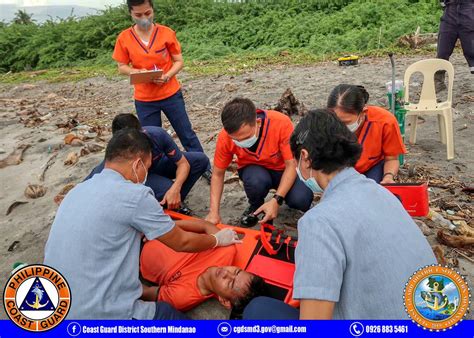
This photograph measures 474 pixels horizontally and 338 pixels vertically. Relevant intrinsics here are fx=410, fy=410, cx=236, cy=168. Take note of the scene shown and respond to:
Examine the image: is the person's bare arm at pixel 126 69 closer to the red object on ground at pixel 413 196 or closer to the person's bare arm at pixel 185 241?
the person's bare arm at pixel 185 241

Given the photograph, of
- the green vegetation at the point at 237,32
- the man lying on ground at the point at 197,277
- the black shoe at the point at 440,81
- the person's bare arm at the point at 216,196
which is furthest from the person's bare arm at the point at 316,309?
the green vegetation at the point at 237,32

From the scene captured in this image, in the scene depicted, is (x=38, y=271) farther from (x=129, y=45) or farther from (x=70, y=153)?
(x=70, y=153)

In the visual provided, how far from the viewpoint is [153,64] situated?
4.11 meters

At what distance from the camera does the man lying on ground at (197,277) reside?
2.35 m

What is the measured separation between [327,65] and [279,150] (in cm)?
653

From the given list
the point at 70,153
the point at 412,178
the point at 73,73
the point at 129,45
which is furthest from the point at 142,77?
the point at 73,73

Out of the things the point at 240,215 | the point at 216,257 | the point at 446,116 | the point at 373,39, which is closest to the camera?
the point at 216,257

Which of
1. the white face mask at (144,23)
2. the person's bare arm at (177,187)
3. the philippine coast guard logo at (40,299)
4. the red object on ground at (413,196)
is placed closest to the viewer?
the philippine coast guard logo at (40,299)

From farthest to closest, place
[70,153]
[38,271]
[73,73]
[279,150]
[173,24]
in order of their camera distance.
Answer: [173,24] → [73,73] → [70,153] → [279,150] → [38,271]

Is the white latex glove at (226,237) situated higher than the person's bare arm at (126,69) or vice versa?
the person's bare arm at (126,69)

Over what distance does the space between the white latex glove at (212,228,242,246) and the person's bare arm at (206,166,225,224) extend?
0.35 metres

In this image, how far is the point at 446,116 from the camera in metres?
4.47

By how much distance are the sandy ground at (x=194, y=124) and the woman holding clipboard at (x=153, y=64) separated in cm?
84

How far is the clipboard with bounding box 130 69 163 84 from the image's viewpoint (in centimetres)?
377
